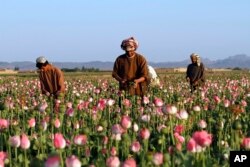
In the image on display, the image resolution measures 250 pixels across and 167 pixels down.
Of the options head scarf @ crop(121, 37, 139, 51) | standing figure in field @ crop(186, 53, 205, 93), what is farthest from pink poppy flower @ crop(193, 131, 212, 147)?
standing figure in field @ crop(186, 53, 205, 93)

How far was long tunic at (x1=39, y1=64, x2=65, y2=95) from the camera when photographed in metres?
12.0

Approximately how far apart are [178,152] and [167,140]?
71.4 inches

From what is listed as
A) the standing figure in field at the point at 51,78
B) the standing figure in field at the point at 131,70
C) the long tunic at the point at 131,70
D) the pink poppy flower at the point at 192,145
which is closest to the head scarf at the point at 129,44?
the standing figure in field at the point at 131,70

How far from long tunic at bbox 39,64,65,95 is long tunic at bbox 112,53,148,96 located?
1.16m

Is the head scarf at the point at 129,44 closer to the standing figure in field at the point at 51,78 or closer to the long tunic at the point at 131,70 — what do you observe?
the long tunic at the point at 131,70

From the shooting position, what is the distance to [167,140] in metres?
6.69

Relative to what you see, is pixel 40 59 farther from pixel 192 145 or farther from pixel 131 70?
pixel 192 145

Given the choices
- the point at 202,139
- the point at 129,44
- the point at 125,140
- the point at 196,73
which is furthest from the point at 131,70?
the point at 202,139

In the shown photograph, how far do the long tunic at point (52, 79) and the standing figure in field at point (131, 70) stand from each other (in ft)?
3.82

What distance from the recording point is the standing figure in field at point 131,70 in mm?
11234

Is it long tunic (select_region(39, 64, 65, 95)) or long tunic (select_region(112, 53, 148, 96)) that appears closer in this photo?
long tunic (select_region(112, 53, 148, 96))

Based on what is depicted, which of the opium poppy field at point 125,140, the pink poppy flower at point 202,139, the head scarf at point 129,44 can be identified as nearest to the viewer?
the pink poppy flower at point 202,139

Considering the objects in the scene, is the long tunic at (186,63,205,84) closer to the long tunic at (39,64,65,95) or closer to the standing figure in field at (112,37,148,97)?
the standing figure in field at (112,37,148,97)

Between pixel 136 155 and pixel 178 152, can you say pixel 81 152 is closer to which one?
pixel 136 155
